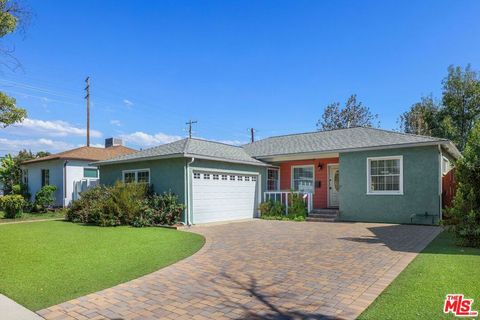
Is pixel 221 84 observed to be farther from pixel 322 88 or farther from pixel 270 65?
pixel 322 88

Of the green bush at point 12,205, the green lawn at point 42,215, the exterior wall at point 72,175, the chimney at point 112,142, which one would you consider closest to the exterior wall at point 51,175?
the exterior wall at point 72,175

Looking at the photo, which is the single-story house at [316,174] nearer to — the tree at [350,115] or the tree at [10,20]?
the tree at [10,20]

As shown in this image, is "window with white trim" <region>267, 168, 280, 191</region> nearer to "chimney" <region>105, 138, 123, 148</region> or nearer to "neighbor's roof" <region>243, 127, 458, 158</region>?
"neighbor's roof" <region>243, 127, 458, 158</region>

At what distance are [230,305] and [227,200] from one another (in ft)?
36.8

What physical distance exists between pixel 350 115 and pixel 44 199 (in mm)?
29544

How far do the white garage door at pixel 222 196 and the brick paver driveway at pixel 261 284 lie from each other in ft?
17.2

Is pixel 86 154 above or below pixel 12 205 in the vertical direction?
above

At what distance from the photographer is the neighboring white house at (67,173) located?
68.6 feet

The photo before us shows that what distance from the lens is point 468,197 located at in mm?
8227

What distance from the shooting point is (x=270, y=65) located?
19.0 meters

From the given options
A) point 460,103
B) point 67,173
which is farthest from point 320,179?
point 460,103

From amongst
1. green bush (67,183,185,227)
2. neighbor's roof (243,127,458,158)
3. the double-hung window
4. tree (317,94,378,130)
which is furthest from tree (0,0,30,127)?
tree (317,94,378,130)

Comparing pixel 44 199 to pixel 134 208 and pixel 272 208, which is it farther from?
pixel 272 208

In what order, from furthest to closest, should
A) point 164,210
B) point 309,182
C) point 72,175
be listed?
point 72,175
point 309,182
point 164,210
